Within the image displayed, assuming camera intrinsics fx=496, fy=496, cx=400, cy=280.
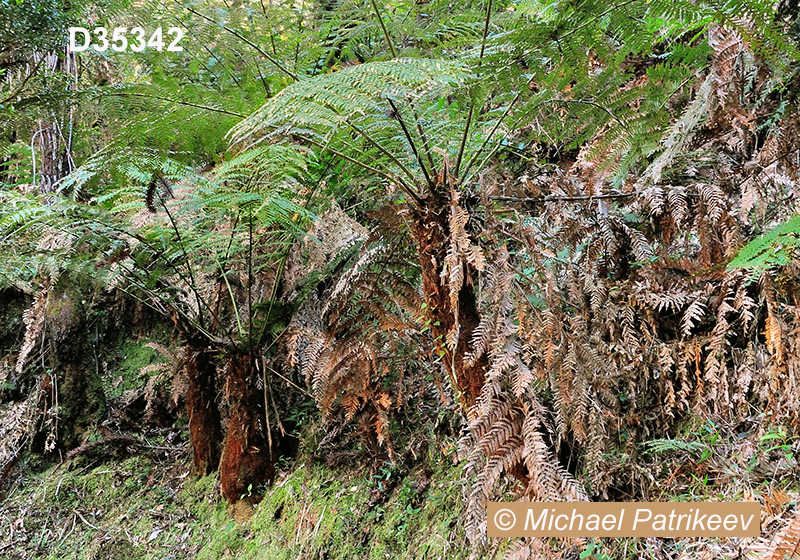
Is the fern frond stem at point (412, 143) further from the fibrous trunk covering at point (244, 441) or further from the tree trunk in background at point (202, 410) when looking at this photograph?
the tree trunk in background at point (202, 410)

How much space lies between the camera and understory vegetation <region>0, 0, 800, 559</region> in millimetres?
1455

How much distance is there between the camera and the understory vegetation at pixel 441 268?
1455 millimetres

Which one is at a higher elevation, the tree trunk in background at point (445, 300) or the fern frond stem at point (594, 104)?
the fern frond stem at point (594, 104)

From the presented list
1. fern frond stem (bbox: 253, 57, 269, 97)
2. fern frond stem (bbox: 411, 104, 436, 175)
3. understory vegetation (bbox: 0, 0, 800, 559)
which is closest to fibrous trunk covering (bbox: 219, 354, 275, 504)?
understory vegetation (bbox: 0, 0, 800, 559)

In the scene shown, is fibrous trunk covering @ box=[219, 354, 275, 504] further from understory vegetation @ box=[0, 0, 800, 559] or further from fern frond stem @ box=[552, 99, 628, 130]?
fern frond stem @ box=[552, 99, 628, 130]

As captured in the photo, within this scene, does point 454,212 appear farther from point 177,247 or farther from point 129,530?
point 129,530

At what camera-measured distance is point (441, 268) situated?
62.9 inches

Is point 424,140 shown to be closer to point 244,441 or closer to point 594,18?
point 594,18

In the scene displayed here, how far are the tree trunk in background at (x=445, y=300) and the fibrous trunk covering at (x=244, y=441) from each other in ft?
4.07

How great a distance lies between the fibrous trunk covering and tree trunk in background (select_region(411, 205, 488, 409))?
4.07 ft

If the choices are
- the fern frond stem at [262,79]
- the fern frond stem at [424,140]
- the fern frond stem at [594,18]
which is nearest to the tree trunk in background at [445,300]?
the fern frond stem at [424,140]

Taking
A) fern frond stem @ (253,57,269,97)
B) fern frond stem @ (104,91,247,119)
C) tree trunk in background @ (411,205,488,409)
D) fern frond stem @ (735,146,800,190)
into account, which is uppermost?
fern frond stem @ (253,57,269,97)

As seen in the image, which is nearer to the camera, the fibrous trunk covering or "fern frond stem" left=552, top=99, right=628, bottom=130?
"fern frond stem" left=552, top=99, right=628, bottom=130

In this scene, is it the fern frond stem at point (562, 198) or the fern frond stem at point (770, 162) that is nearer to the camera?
the fern frond stem at point (770, 162)
